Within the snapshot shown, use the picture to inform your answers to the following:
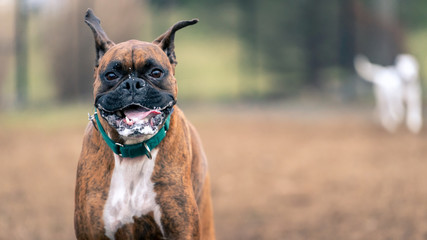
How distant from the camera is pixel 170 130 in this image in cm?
262

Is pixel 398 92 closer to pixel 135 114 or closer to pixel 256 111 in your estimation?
pixel 256 111

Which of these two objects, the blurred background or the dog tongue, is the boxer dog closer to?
the dog tongue

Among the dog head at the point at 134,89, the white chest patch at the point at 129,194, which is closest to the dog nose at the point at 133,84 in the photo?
the dog head at the point at 134,89

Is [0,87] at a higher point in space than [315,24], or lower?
lower

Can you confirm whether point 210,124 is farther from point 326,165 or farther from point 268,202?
point 268,202

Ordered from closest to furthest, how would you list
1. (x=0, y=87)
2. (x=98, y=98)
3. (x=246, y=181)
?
(x=98, y=98)
(x=246, y=181)
(x=0, y=87)

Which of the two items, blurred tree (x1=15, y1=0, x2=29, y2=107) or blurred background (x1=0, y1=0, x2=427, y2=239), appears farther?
blurred tree (x1=15, y1=0, x2=29, y2=107)

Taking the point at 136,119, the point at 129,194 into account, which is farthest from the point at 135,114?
the point at 129,194

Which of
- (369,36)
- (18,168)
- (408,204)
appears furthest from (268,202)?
(369,36)

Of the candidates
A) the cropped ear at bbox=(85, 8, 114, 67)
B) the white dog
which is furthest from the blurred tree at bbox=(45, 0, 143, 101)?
the cropped ear at bbox=(85, 8, 114, 67)

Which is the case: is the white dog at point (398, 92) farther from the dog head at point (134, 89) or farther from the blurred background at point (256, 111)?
the dog head at point (134, 89)

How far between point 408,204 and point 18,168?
5.07 metres

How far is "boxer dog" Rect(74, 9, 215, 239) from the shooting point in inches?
93.0

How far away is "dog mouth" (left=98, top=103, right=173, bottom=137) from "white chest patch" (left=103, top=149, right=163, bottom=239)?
217 mm
